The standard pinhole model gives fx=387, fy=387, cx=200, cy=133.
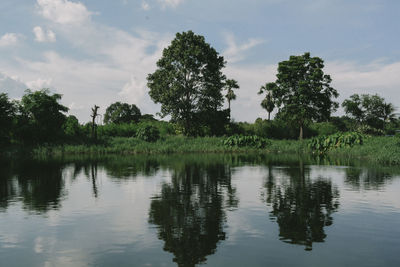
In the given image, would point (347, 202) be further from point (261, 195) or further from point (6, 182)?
point (6, 182)

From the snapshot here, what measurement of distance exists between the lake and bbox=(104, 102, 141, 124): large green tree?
98.8 meters

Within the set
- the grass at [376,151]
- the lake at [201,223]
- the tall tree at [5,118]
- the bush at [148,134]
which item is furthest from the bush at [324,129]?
the lake at [201,223]

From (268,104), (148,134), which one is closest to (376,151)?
A: (148,134)

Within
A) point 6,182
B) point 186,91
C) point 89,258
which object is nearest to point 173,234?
point 89,258

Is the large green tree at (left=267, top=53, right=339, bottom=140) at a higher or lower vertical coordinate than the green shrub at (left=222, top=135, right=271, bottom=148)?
higher

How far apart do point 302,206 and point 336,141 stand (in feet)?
112

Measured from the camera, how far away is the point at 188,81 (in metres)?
58.9

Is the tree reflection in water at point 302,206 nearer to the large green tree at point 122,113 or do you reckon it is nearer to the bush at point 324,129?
the bush at point 324,129

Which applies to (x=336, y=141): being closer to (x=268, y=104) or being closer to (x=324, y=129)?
(x=324, y=129)

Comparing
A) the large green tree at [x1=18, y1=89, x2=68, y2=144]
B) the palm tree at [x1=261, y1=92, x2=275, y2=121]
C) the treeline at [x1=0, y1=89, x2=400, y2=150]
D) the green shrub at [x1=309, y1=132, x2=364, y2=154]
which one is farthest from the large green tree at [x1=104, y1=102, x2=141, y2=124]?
the green shrub at [x1=309, y1=132, x2=364, y2=154]

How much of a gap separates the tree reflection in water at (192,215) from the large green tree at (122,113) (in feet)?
328

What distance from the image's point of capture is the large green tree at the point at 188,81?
57.5 metres

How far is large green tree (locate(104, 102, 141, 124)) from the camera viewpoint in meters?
117

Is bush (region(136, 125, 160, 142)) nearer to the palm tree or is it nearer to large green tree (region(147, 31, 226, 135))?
large green tree (region(147, 31, 226, 135))
